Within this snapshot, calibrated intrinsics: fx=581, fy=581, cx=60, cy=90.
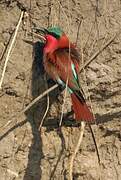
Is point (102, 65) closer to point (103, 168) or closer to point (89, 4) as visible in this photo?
point (89, 4)

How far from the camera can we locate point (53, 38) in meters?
2.58

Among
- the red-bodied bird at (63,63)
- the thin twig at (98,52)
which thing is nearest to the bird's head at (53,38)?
the red-bodied bird at (63,63)

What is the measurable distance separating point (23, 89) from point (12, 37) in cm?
24

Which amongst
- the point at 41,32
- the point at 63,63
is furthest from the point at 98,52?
the point at 41,32

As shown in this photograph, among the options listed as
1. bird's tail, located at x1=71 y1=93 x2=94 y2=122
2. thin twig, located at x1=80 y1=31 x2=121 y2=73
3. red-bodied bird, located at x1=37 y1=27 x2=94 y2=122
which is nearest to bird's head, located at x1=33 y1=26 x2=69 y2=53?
red-bodied bird, located at x1=37 y1=27 x2=94 y2=122

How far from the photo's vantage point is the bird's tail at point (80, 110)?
8.02 ft

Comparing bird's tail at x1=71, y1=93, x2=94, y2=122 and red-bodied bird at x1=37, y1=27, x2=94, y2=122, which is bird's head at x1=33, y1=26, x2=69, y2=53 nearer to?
red-bodied bird at x1=37, y1=27, x2=94, y2=122

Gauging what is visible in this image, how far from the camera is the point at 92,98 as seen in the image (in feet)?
8.50

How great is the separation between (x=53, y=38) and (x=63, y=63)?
121 millimetres

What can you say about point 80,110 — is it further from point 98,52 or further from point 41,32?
point 41,32

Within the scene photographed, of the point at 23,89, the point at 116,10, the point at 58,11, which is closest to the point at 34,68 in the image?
the point at 23,89

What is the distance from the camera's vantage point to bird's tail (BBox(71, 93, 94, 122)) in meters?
2.44

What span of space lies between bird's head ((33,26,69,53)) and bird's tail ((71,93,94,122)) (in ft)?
0.81

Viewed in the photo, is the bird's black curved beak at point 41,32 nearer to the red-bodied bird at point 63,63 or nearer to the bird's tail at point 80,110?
the red-bodied bird at point 63,63
